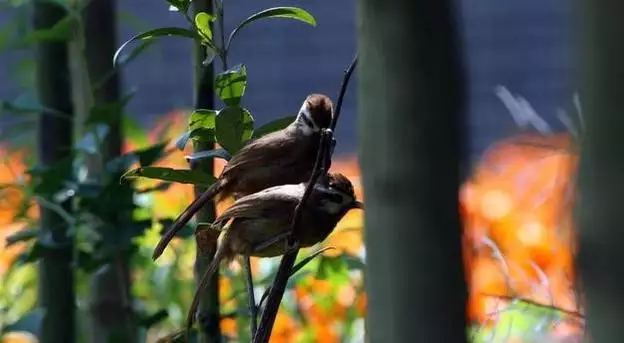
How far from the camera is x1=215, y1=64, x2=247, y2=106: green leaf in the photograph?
102 cm

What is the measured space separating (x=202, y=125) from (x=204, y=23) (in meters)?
0.09

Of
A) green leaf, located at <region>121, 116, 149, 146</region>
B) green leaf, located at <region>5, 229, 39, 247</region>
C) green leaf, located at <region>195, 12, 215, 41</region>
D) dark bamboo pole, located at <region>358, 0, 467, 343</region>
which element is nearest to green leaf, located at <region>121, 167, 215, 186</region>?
green leaf, located at <region>195, 12, 215, 41</region>

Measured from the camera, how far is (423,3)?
2.48 feet

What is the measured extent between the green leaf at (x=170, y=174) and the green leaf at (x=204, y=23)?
0.12m

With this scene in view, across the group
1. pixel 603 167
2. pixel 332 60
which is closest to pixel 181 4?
pixel 603 167

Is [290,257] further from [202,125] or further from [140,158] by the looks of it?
[140,158]

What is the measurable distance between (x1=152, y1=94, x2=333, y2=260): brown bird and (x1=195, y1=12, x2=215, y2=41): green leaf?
102 mm

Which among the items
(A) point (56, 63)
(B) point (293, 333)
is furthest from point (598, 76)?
(B) point (293, 333)

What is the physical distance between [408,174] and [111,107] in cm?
90

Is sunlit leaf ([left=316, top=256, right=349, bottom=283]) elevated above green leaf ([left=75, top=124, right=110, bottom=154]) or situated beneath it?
situated beneath

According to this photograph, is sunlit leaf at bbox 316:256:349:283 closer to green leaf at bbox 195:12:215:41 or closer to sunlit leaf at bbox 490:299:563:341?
sunlit leaf at bbox 490:299:563:341

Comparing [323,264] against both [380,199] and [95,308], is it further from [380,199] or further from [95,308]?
[380,199]

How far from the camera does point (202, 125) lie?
106 centimetres

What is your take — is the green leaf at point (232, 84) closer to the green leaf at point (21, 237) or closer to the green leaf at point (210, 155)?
the green leaf at point (210, 155)
